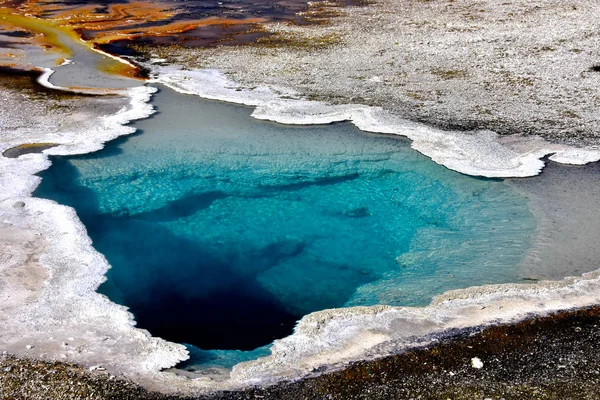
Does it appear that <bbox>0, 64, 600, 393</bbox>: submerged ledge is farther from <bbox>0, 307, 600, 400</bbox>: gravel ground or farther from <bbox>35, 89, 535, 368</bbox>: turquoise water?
<bbox>35, 89, 535, 368</bbox>: turquoise water

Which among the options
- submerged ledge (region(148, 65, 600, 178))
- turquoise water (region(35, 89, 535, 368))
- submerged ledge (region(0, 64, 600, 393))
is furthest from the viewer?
submerged ledge (region(148, 65, 600, 178))

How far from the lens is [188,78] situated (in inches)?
422

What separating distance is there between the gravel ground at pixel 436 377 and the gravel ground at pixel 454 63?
447cm

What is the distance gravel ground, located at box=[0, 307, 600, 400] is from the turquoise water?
2.04 ft

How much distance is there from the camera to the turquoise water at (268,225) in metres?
5.06

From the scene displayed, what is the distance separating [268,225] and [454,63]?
635 centimetres

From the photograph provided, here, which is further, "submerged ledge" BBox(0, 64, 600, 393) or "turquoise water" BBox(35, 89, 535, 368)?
"turquoise water" BBox(35, 89, 535, 368)

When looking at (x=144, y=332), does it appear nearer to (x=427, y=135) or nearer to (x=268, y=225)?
(x=268, y=225)

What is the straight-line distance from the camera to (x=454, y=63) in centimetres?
1111

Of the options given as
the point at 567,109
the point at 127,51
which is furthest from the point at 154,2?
the point at 567,109

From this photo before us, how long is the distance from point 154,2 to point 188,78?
10.6 m

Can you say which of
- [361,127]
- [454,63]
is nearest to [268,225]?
[361,127]

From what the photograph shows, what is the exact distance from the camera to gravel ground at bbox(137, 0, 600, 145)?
344 inches

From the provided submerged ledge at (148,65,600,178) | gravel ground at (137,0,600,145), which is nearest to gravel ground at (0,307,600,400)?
Answer: submerged ledge at (148,65,600,178)
